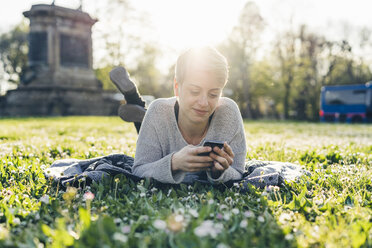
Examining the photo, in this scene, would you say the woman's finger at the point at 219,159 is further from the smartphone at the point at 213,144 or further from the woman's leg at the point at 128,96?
the woman's leg at the point at 128,96

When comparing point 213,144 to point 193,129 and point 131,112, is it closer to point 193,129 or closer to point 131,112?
point 193,129

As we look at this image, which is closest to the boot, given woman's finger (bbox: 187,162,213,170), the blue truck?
woman's finger (bbox: 187,162,213,170)

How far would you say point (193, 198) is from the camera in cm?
288

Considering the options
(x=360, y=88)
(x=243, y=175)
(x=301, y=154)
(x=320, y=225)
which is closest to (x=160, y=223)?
(x=320, y=225)

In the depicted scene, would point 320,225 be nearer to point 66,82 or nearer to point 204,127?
Result: point 204,127

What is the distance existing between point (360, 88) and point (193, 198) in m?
32.7

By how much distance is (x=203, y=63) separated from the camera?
3035mm

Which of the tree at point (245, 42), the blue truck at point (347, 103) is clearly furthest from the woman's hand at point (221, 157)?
the blue truck at point (347, 103)

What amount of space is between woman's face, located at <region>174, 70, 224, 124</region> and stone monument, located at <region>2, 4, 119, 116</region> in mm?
22552

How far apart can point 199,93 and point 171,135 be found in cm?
67

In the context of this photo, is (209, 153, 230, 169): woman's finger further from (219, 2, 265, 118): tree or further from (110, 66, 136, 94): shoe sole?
(219, 2, 265, 118): tree

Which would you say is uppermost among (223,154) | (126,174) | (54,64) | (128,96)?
(54,64)

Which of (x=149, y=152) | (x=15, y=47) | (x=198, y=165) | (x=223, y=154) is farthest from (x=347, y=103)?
(x=15, y=47)

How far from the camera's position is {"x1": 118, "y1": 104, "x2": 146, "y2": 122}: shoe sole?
4.71 metres
